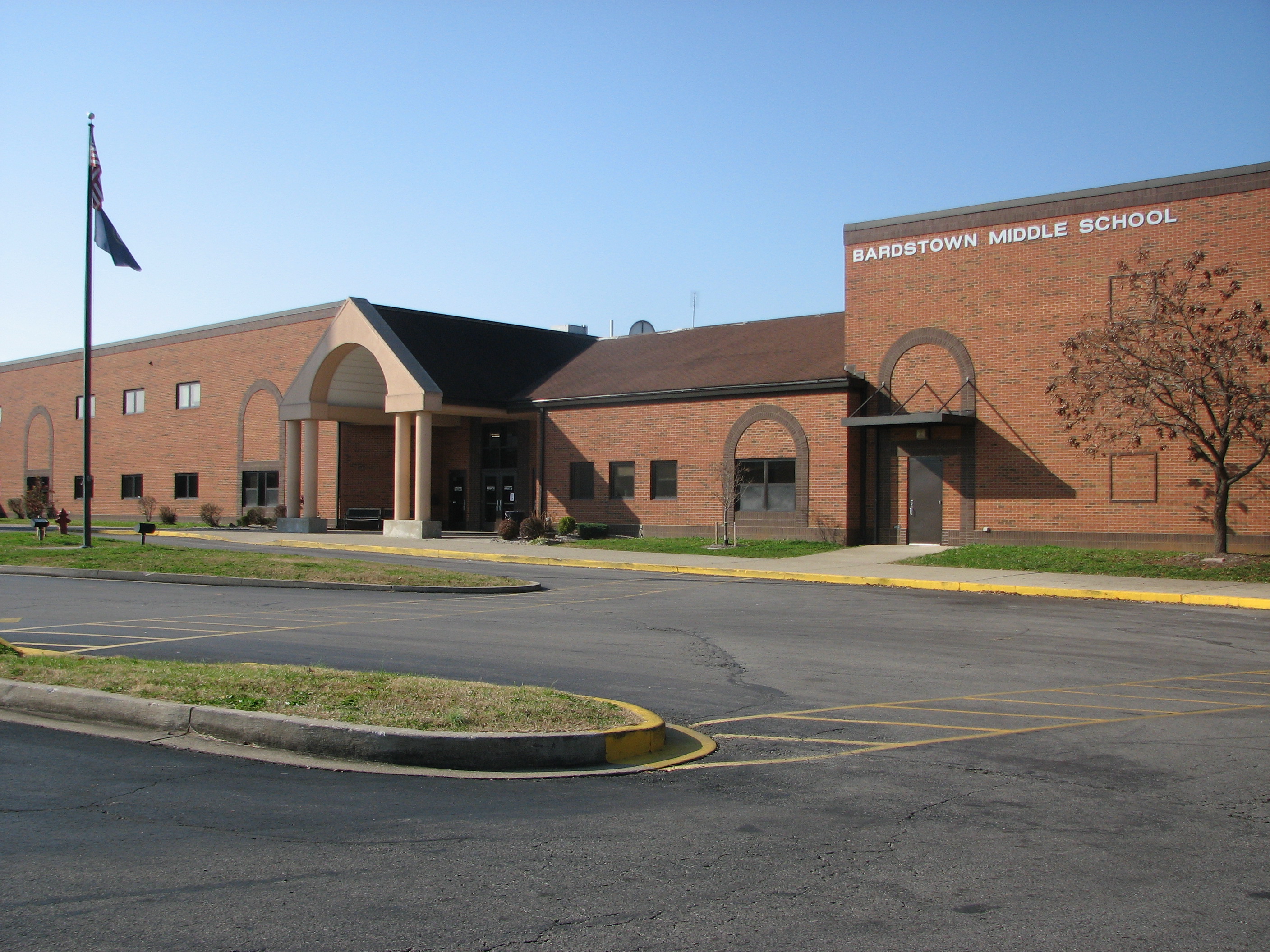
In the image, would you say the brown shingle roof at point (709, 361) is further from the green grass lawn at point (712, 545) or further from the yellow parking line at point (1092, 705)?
the yellow parking line at point (1092, 705)

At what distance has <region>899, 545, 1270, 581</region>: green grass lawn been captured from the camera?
830 inches

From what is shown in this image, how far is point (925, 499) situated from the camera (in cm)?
2853

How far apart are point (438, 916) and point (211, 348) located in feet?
147

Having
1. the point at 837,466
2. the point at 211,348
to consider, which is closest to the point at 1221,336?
the point at 837,466

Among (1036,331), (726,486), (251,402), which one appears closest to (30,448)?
(251,402)

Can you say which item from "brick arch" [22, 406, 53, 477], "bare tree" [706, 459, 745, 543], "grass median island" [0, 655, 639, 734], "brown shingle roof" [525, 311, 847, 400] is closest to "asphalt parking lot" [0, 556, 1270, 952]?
"grass median island" [0, 655, 639, 734]

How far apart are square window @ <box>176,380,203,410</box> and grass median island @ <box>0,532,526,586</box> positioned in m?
21.0

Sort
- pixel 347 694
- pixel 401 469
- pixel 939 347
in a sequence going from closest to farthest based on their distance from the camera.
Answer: pixel 347 694 < pixel 939 347 < pixel 401 469

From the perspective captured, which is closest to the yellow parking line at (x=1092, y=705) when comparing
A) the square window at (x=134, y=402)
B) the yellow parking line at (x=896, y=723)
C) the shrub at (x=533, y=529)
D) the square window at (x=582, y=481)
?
the yellow parking line at (x=896, y=723)

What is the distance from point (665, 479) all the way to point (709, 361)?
419 centimetres

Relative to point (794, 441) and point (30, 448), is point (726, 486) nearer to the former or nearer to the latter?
point (794, 441)

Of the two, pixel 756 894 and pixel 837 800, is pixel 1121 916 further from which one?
pixel 837 800

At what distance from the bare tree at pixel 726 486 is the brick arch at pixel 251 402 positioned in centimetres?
1799

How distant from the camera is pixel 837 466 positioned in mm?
29016
